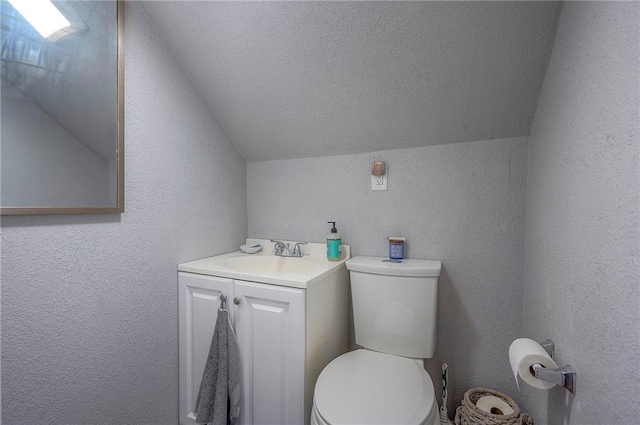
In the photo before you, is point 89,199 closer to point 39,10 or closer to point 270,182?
point 39,10

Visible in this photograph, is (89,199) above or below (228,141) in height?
below

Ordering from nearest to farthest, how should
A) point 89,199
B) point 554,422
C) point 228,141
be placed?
point 554,422, point 89,199, point 228,141

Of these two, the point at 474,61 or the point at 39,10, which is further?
the point at 474,61

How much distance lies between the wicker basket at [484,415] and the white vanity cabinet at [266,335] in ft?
1.92

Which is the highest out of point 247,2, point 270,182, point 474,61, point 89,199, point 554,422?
point 247,2

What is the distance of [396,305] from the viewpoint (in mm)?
1188

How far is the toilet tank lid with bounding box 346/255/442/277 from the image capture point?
1153mm

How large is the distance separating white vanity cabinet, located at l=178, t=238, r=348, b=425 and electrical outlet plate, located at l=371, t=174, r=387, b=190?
48 centimetres

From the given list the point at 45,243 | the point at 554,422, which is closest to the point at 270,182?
the point at 45,243

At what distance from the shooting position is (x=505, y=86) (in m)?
1.06

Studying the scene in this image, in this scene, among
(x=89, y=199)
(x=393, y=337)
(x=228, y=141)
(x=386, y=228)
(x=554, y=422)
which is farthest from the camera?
(x=228, y=141)

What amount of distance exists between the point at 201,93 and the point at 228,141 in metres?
0.30

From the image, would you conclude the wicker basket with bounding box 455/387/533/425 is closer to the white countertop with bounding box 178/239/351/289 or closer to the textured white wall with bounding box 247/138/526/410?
the textured white wall with bounding box 247/138/526/410

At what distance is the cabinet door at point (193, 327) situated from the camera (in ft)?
3.95
